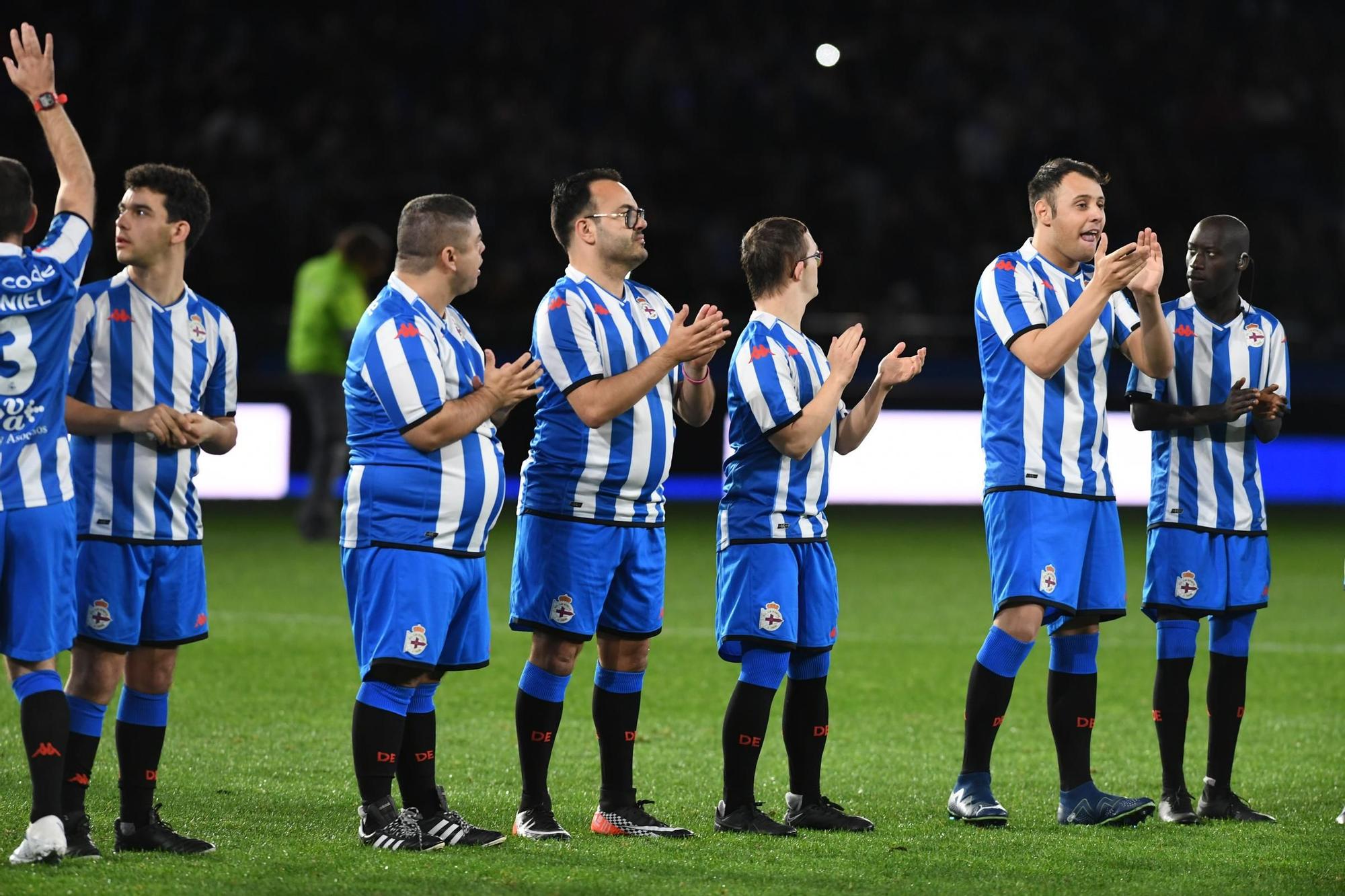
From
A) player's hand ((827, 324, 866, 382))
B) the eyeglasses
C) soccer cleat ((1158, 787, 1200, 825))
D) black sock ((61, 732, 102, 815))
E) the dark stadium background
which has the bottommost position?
soccer cleat ((1158, 787, 1200, 825))

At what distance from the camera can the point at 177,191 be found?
4684 millimetres

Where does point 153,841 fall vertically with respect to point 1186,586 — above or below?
below

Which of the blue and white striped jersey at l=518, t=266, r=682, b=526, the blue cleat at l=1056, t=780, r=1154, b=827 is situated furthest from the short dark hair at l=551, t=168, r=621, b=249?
the blue cleat at l=1056, t=780, r=1154, b=827

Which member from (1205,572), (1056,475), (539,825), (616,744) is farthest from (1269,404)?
(539,825)

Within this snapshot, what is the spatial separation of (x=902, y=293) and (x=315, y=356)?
25.1ft

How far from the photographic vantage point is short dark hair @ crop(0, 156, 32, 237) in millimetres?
4285

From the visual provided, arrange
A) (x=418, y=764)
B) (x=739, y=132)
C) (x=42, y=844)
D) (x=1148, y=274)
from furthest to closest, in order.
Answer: (x=739, y=132), (x=1148, y=274), (x=418, y=764), (x=42, y=844)

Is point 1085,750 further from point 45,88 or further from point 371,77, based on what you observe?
point 371,77

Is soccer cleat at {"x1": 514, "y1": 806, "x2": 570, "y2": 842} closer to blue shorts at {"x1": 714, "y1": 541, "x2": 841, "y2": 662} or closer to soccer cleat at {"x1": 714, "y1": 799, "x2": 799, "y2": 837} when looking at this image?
soccer cleat at {"x1": 714, "y1": 799, "x2": 799, "y2": 837}

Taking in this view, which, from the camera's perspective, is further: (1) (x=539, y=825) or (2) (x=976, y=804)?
(2) (x=976, y=804)

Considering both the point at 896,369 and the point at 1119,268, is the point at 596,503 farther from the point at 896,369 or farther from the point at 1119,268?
the point at 1119,268

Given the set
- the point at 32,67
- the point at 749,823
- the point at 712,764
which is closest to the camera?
the point at 32,67

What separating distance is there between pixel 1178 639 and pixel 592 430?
6.92ft

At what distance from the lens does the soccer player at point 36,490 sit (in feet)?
13.9
